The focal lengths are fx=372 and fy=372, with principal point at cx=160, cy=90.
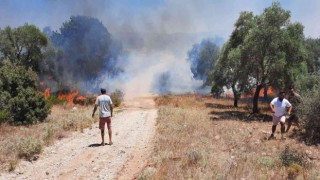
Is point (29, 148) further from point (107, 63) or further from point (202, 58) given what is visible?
point (202, 58)

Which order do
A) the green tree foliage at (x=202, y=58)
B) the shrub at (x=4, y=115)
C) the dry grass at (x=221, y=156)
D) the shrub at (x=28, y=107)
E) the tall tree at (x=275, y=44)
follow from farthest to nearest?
the green tree foliage at (x=202, y=58) → the tall tree at (x=275, y=44) → the shrub at (x=28, y=107) → the shrub at (x=4, y=115) → the dry grass at (x=221, y=156)

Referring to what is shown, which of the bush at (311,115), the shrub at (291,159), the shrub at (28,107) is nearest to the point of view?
the shrub at (291,159)

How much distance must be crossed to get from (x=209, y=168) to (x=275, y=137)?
22.3 feet

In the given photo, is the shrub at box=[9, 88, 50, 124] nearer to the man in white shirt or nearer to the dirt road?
the dirt road

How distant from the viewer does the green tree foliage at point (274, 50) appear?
24594mm

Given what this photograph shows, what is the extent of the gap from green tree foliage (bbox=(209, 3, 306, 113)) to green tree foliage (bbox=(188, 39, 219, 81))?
39414 mm

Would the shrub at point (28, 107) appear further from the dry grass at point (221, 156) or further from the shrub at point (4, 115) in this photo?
the dry grass at point (221, 156)

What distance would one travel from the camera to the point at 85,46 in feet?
179

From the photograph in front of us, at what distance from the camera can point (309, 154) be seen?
12.8 m

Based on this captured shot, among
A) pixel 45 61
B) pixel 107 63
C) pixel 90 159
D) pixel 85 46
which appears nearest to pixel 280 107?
pixel 90 159

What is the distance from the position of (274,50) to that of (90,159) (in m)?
17.1

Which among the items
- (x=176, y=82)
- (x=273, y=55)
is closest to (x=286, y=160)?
(x=273, y=55)

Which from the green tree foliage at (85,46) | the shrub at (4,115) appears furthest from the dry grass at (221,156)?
the green tree foliage at (85,46)

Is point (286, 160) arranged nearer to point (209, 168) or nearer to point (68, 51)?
point (209, 168)
